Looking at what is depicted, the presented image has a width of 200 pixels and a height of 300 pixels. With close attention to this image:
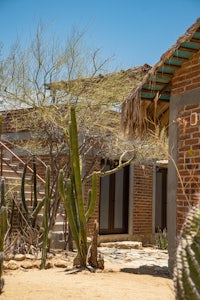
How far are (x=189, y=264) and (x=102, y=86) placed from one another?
876 cm

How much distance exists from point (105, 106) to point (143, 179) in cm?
452

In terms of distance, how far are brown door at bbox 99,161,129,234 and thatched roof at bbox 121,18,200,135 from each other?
21.3 ft

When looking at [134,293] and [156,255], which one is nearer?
[134,293]

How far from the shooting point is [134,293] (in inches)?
205

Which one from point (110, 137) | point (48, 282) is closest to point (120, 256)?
point (110, 137)

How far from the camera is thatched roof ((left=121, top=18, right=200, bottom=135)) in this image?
6438mm

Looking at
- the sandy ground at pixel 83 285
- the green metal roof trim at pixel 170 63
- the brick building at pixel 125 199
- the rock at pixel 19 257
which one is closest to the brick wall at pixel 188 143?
the green metal roof trim at pixel 170 63

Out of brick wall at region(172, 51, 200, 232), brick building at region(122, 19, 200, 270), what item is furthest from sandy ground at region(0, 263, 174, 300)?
brick wall at region(172, 51, 200, 232)

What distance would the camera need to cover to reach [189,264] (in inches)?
99.3

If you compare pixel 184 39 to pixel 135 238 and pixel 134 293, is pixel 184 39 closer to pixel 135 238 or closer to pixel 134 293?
pixel 134 293

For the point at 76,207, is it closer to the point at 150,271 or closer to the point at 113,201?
the point at 150,271

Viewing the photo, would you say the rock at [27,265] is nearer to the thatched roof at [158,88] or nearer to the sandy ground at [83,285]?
the sandy ground at [83,285]

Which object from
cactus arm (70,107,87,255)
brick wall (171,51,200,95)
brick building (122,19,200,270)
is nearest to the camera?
brick building (122,19,200,270)

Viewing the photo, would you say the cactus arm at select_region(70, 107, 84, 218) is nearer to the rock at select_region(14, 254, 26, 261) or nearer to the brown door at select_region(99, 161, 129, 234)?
the rock at select_region(14, 254, 26, 261)
